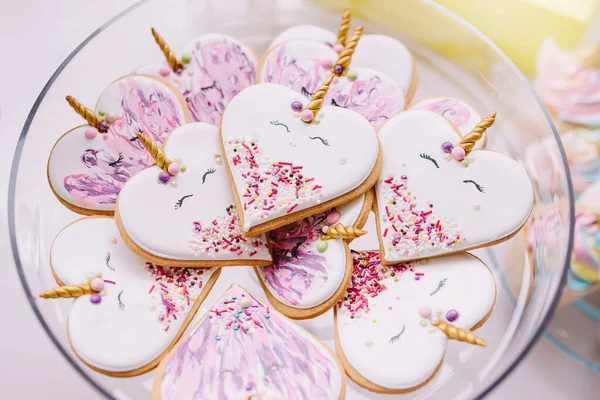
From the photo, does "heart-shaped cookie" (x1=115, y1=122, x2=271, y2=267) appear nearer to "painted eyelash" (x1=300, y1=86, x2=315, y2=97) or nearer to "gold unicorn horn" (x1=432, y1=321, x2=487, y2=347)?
"painted eyelash" (x1=300, y1=86, x2=315, y2=97)

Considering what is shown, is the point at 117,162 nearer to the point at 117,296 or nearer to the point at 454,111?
the point at 117,296

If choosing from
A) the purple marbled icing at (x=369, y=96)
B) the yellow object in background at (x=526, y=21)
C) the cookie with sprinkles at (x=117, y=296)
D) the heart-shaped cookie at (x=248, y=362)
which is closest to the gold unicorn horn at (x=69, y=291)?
the cookie with sprinkles at (x=117, y=296)

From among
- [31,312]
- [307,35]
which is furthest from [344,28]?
[31,312]

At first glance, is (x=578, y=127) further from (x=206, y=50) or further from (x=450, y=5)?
(x=206, y=50)

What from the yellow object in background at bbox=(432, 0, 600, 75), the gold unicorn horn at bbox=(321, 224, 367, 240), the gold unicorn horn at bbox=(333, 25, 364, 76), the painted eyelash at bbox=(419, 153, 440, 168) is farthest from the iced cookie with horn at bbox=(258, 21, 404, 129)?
the yellow object in background at bbox=(432, 0, 600, 75)

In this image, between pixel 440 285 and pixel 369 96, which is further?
pixel 369 96
